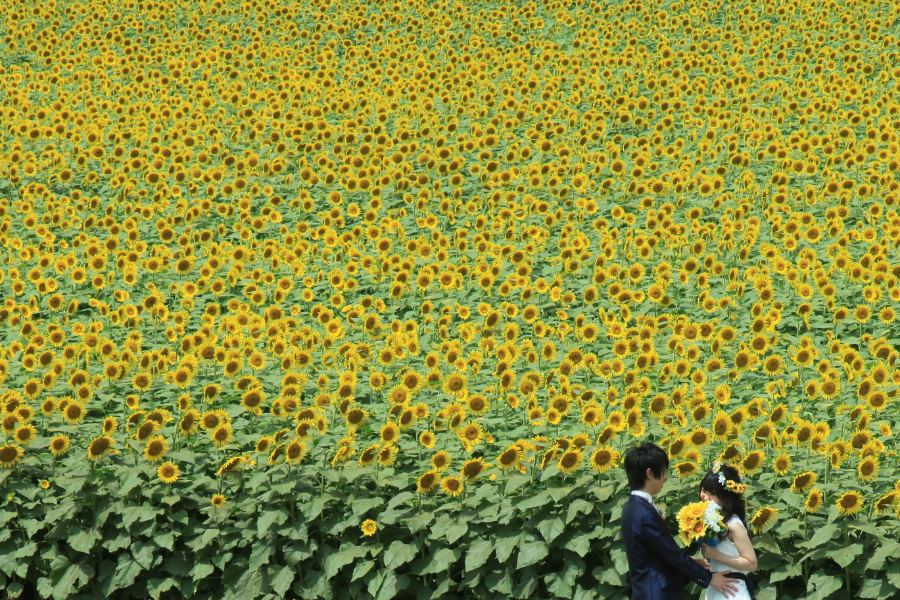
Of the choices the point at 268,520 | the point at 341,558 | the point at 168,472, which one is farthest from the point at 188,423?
the point at 341,558

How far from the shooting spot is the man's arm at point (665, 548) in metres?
5.41

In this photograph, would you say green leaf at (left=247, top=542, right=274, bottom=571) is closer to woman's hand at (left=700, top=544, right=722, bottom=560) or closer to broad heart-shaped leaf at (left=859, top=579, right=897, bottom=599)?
woman's hand at (left=700, top=544, right=722, bottom=560)

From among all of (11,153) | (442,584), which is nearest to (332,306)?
(442,584)

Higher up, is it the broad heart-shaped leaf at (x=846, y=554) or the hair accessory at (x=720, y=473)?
the hair accessory at (x=720, y=473)

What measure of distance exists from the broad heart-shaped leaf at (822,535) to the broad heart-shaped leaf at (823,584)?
17cm

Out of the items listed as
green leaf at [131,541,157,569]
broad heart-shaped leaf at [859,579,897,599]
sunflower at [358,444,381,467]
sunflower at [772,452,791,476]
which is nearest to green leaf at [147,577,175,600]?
green leaf at [131,541,157,569]

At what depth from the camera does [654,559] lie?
5465mm

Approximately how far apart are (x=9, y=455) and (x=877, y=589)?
234 inches

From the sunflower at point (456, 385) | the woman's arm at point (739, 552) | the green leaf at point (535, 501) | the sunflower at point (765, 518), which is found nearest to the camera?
the woman's arm at point (739, 552)

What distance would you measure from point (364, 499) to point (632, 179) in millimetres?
6842

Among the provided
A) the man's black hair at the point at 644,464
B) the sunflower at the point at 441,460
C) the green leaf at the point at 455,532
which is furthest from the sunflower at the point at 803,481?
the sunflower at the point at 441,460

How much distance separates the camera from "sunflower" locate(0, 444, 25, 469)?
7.66 metres

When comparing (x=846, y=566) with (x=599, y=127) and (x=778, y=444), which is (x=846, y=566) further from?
(x=599, y=127)

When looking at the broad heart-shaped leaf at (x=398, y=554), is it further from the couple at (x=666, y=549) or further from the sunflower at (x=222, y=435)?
the couple at (x=666, y=549)
